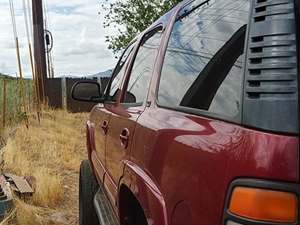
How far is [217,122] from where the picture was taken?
1.91m

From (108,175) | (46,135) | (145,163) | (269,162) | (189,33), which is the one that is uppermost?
(189,33)

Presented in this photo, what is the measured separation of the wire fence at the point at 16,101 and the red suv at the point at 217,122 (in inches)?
370

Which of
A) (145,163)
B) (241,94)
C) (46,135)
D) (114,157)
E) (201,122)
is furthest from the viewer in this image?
(46,135)

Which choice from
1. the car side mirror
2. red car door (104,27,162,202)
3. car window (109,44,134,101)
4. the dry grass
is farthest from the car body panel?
the dry grass

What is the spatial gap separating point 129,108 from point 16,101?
37.6ft

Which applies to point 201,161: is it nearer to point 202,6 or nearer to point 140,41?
point 202,6

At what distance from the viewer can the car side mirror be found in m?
4.88

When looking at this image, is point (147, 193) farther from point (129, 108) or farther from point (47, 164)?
point (47, 164)

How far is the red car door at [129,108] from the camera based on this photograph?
312 centimetres

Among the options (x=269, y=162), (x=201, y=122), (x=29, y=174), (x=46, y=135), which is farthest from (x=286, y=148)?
(x=46, y=135)

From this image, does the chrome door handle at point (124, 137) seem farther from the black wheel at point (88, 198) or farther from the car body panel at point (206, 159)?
the black wheel at point (88, 198)

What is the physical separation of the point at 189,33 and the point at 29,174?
221 inches

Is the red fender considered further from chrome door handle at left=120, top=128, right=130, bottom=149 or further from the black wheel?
the black wheel

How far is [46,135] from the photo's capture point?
490 inches
